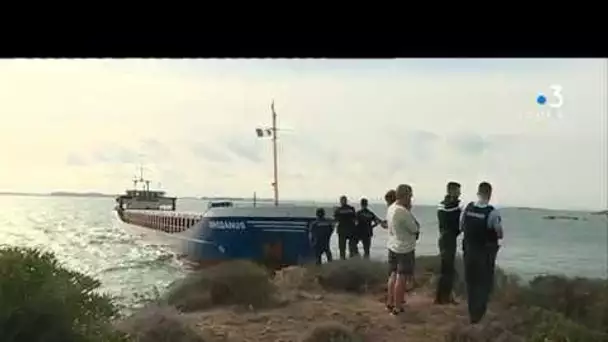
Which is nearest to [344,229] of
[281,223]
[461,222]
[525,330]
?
[281,223]

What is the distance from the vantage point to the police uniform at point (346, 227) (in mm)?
1330

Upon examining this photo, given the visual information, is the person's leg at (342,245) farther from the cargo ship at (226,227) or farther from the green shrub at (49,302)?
the green shrub at (49,302)

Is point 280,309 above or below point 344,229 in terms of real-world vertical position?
below

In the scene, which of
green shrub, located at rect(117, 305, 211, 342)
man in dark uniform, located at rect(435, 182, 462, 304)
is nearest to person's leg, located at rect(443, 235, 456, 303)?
man in dark uniform, located at rect(435, 182, 462, 304)

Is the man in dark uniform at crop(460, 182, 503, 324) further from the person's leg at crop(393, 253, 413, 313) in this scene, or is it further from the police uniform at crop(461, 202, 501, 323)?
the person's leg at crop(393, 253, 413, 313)

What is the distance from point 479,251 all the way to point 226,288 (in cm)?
55

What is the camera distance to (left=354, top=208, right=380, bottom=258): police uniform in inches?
51.6

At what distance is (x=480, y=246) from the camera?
1.33 meters

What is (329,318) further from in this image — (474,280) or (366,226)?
(474,280)

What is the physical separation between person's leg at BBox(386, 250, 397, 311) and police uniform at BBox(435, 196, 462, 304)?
93 millimetres
